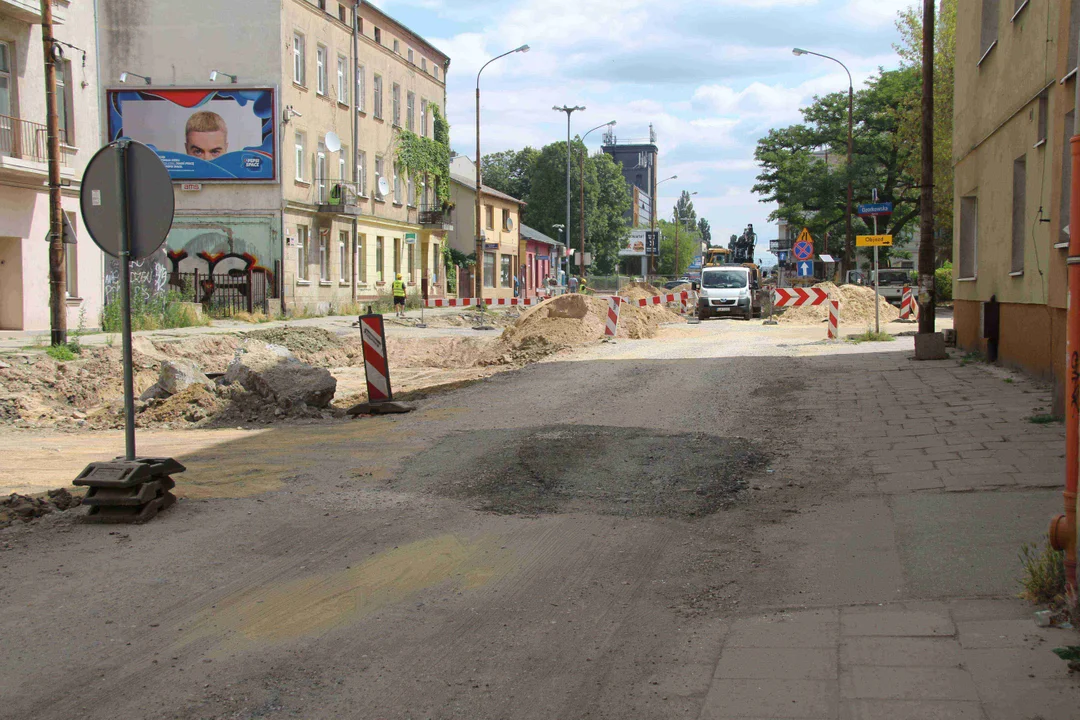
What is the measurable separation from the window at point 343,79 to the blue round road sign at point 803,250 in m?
19.7

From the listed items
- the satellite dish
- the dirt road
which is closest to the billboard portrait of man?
the satellite dish

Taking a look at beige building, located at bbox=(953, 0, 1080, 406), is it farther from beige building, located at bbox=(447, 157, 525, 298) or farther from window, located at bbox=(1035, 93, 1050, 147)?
beige building, located at bbox=(447, 157, 525, 298)

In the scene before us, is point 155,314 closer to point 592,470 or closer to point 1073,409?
point 592,470

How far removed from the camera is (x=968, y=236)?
1866cm

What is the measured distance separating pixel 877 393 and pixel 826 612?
8619 millimetres

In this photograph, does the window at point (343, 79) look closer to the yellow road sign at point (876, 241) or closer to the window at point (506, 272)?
the window at point (506, 272)

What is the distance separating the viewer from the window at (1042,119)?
40.5 ft

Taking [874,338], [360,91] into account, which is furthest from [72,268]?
[360,91]

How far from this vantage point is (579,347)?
2127cm

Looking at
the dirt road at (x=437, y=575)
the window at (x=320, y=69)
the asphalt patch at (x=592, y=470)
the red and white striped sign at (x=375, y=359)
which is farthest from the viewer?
the window at (x=320, y=69)

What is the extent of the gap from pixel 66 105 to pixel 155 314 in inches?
215

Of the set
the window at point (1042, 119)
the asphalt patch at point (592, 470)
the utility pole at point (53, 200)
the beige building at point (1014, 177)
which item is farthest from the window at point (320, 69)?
the asphalt patch at point (592, 470)

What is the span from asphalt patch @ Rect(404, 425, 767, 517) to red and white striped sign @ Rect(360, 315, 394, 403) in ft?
7.85

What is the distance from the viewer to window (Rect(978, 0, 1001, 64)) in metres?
16.0
